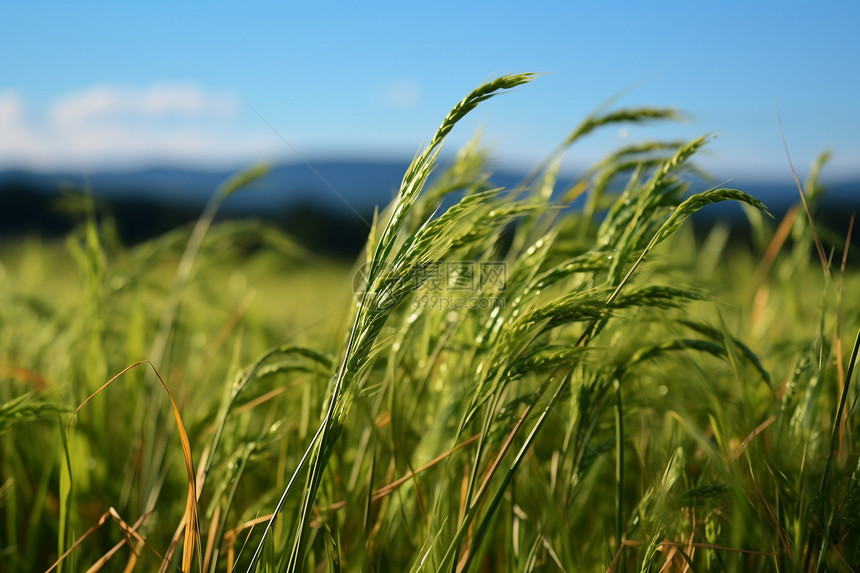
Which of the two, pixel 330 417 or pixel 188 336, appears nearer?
pixel 330 417

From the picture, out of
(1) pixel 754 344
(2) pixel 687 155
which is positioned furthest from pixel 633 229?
(1) pixel 754 344

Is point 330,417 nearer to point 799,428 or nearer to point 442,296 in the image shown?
point 442,296

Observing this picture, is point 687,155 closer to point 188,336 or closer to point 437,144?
point 437,144

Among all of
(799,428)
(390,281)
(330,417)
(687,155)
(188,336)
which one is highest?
(687,155)

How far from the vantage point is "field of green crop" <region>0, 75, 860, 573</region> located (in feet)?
2.17

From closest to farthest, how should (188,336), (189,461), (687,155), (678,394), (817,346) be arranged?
(189,461) → (687,155) → (817,346) → (678,394) → (188,336)

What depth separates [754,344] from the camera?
163 centimetres

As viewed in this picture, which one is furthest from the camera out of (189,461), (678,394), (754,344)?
(754,344)

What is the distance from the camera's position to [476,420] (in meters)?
0.94

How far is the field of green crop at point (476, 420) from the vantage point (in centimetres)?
66

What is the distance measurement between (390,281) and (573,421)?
37cm

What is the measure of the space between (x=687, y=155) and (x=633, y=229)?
0.55ft

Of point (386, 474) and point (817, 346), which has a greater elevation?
point (817, 346)

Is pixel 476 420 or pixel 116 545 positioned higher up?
pixel 476 420
